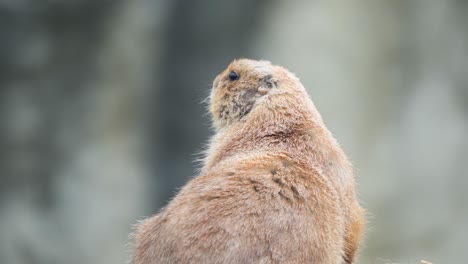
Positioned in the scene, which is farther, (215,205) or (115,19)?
(115,19)

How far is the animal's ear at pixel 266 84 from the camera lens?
6.26 metres

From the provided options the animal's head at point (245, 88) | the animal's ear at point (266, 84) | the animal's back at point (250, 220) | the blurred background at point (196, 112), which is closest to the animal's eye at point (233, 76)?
the animal's head at point (245, 88)

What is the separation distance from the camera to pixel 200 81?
12680 millimetres

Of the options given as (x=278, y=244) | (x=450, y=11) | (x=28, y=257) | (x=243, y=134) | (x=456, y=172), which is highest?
(x=450, y=11)

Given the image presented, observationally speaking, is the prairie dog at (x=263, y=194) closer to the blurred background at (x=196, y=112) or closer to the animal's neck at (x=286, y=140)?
the animal's neck at (x=286, y=140)

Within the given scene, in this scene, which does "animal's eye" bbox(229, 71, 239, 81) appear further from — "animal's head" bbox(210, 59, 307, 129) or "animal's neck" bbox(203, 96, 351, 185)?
"animal's neck" bbox(203, 96, 351, 185)

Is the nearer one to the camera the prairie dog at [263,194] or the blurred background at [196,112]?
the prairie dog at [263,194]

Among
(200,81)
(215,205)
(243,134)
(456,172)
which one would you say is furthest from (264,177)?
(456,172)

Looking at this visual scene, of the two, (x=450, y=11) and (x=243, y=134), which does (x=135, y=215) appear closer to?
(x=450, y=11)

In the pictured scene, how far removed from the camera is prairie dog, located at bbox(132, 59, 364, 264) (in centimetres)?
482

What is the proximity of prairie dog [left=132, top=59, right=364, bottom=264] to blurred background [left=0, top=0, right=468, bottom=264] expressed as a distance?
6.32 meters

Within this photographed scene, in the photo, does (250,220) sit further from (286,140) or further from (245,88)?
(245,88)

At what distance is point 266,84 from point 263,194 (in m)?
1.46

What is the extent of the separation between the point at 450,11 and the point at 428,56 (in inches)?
27.1
